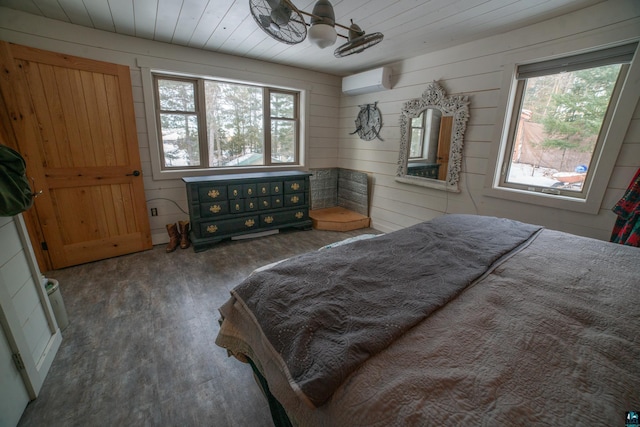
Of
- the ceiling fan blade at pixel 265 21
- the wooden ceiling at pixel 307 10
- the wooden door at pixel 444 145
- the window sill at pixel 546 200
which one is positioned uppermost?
the wooden ceiling at pixel 307 10

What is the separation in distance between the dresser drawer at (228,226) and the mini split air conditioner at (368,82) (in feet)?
7.57

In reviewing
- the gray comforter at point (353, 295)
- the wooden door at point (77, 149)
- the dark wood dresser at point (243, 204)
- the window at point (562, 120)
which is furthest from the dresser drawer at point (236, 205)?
the window at point (562, 120)

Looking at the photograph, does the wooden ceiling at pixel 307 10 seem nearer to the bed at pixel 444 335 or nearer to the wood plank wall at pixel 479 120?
the wood plank wall at pixel 479 120

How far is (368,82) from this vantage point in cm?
342

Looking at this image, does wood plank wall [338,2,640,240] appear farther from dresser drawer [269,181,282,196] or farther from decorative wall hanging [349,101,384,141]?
dresser drawer [269,181,282,196]

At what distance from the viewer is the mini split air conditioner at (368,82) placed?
3.25 meters

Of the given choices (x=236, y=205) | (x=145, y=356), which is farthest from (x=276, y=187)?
(x=145, y=356)

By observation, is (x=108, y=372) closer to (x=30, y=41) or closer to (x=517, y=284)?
(x=517, y=284)

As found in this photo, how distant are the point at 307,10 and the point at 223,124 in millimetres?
1906

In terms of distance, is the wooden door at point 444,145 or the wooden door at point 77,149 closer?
the wooden door at point 77,149

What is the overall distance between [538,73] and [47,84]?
429 cm

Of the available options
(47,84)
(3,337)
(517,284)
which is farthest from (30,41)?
(517,284)

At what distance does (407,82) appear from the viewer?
3146 mm

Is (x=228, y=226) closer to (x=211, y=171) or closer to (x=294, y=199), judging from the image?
(x=211, y=171)
